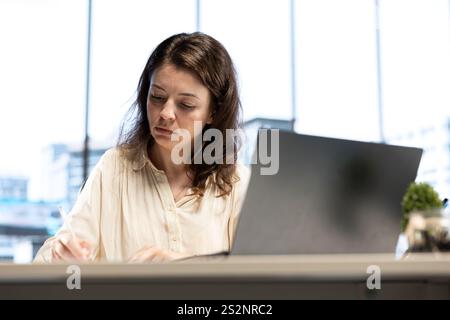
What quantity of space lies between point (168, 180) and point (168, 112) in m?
0.19

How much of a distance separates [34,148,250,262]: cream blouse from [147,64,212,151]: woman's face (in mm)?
110

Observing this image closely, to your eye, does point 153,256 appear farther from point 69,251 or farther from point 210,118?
point 210,118

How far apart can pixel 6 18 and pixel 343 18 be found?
259cm

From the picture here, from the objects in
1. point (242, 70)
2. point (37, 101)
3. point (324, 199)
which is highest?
point (242, 70)

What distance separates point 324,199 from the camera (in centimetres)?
98

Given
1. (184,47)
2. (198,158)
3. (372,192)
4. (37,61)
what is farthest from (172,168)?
(37,61)

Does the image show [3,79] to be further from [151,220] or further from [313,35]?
[151,220]

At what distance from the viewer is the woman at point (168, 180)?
1490 millimetres

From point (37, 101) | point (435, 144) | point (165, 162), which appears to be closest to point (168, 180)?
point (165, 162)

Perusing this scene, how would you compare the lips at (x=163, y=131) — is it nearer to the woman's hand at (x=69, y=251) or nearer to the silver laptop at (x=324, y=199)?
the woman's hand at (x=69, y=251)

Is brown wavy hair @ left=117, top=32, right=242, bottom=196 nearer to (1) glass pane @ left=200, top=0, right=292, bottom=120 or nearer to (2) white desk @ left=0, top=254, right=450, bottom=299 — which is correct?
(2) white desk @ left=0, top=254, right=450, bottom=299

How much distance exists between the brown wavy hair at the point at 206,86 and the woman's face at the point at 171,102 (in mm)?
27

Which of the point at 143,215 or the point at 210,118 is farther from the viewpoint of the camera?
A: the point at 210,118

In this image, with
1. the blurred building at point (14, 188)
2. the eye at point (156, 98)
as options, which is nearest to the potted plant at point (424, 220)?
the eye at point (156, 98)
